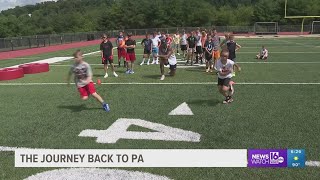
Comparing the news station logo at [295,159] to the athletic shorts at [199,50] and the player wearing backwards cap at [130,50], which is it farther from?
the athletic shorts at [199,50]

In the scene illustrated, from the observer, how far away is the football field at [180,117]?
5662 millimetres

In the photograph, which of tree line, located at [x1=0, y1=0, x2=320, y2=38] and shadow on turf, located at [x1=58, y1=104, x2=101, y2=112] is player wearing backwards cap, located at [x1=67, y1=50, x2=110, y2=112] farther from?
tree line, located at [x1=0, y1=0, x2=320, y2=38]

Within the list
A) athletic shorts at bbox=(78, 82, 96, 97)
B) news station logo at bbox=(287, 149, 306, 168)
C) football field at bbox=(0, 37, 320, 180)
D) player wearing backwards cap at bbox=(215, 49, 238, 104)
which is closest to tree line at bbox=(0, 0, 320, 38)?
football field at bbox=(0, 37, 320, 180)

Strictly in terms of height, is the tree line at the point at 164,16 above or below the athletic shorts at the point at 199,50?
above

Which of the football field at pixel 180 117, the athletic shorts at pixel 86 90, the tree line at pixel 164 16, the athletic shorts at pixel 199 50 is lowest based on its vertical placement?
the football field at pixel 180 117

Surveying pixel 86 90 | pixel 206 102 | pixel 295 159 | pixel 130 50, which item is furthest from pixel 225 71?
pixel 130 50

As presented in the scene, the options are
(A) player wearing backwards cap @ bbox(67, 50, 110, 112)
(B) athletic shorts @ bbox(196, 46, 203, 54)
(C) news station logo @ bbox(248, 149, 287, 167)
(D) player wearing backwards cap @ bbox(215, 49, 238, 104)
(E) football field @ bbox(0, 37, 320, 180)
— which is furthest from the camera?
(B) athletic shorts @ bbox(196, 46, 203, 54)

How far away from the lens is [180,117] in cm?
779

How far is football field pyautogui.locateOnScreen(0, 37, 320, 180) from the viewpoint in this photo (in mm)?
5662

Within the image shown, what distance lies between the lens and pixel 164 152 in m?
5.59

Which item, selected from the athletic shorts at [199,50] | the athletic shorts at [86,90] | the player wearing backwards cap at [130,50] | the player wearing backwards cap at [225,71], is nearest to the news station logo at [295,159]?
the player wearing backwards cap at [225,71]

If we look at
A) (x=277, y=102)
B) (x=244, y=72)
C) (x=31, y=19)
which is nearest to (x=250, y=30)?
(x=244, y=72)

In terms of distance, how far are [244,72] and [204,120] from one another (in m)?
7.72

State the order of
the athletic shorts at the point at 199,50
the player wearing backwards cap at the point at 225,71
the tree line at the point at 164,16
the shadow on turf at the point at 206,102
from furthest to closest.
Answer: the tree line at the point at 164,16
the athletic shorts at the point at 199,50
the shadow on turf at the point at 206,102
the player wearing backwards cap at the point at 225,71
